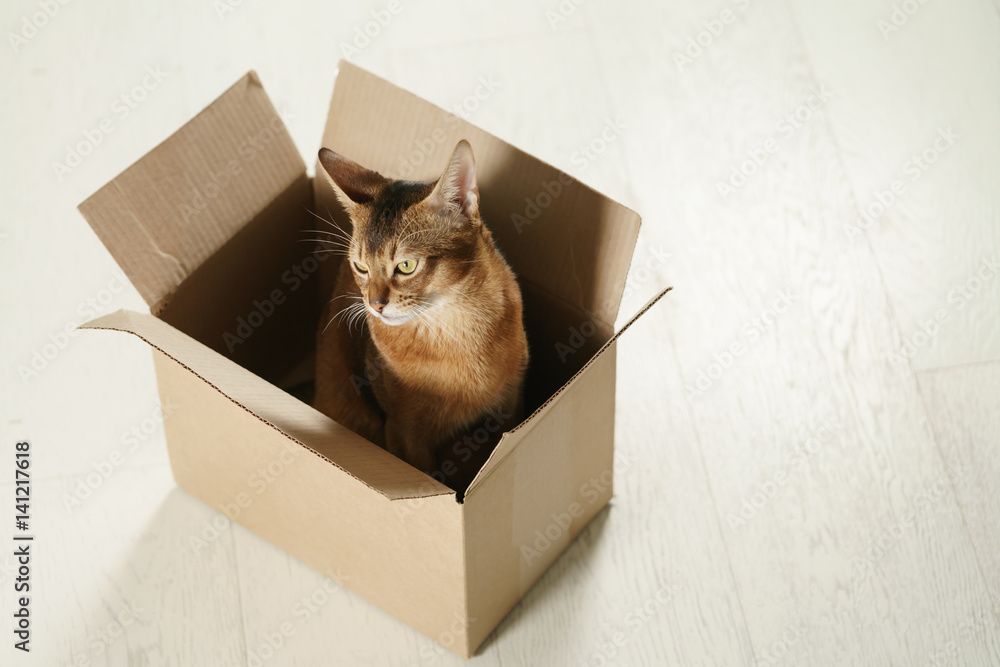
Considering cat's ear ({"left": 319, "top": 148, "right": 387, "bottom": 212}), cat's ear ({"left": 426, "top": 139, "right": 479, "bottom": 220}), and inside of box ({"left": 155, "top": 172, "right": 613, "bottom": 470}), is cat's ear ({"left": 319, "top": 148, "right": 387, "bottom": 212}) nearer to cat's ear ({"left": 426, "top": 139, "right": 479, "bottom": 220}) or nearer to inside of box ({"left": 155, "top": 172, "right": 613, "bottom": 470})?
cat's ear ({"left": 426, "top": 139, "right": 479, "bottom": 220})

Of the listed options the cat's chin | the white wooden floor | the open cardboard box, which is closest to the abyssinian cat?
the cat's chin

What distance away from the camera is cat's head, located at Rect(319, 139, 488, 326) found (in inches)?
47.8

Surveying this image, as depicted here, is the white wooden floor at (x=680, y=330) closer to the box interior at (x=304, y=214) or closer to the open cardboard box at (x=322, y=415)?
the open cardboard box at (x=322, y=415)

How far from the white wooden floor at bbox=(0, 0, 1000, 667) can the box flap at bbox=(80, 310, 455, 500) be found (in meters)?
0.46

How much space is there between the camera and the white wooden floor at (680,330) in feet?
4.83

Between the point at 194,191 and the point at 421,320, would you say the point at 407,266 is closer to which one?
the point at 421,320

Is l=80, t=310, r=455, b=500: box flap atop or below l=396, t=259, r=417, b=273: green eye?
below

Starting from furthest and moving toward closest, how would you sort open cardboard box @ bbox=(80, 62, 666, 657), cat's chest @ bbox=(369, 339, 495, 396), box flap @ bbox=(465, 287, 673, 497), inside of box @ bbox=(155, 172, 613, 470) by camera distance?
inside of box @ bbox=(155, 172, 613, 470) → cat's chest @ bbox=(369, 339, 495, 396) → open cardboard box @ bbox=(80, 62, 666, 657) → box flap @ bbox=(465, 287, 673, 497)

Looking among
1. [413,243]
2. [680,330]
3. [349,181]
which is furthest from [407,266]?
[680,330]

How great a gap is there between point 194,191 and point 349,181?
10.5 inches

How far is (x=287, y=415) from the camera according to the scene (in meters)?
1.14

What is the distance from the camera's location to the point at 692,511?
1577mm

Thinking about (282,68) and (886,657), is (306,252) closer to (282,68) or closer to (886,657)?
(282,68)

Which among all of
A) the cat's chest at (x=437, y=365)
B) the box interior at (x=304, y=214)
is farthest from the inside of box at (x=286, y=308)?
the cat's chest at (x=437, y=365)
